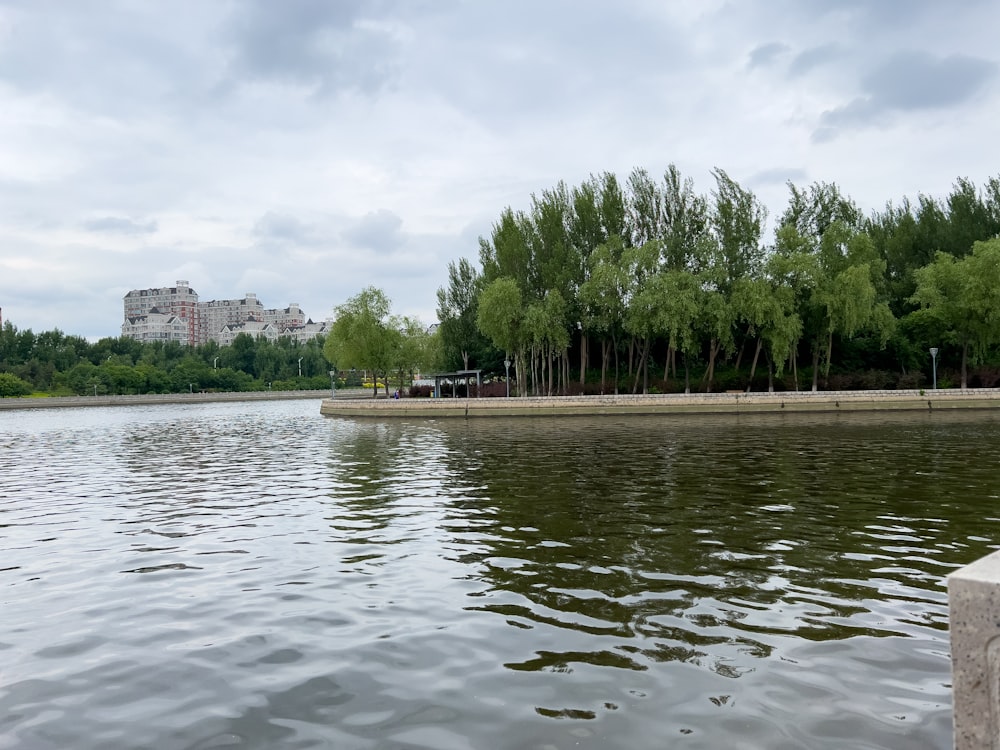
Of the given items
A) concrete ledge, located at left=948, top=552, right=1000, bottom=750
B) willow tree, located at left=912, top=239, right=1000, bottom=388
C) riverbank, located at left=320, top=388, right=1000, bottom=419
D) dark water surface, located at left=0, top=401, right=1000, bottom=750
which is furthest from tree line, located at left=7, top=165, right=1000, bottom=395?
concrete ledge, located at left=948, top=552, right=1000, bottom=750

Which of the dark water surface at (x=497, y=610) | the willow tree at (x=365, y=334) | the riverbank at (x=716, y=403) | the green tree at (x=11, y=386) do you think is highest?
the willow tree at (x=365, y=334)

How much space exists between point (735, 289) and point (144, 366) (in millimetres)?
111812

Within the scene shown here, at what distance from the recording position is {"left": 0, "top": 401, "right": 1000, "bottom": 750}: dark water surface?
481 cm

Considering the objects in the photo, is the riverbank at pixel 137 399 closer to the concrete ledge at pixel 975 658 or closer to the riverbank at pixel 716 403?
the riverbank at pixel 716 403

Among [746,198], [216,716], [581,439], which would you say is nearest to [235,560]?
[216,716]

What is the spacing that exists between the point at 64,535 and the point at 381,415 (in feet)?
128

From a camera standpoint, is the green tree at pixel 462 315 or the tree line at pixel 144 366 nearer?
the green tree at pixel 462 315

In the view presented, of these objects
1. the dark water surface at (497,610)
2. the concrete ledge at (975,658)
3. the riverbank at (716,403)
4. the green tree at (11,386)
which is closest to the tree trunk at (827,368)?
the riverbank at (716,403)

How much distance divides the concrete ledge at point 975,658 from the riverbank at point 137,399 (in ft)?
275

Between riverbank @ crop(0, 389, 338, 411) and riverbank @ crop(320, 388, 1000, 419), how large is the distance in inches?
1589

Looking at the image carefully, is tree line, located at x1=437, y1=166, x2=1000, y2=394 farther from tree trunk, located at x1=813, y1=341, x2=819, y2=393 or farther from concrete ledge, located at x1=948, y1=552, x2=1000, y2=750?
concrete ledge, located at x1=948, y1=552, x2=1000, y2=750

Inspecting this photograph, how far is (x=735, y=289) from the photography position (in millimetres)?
46469

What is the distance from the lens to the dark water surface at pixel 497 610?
481 cm

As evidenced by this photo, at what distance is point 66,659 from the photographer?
6.30m
